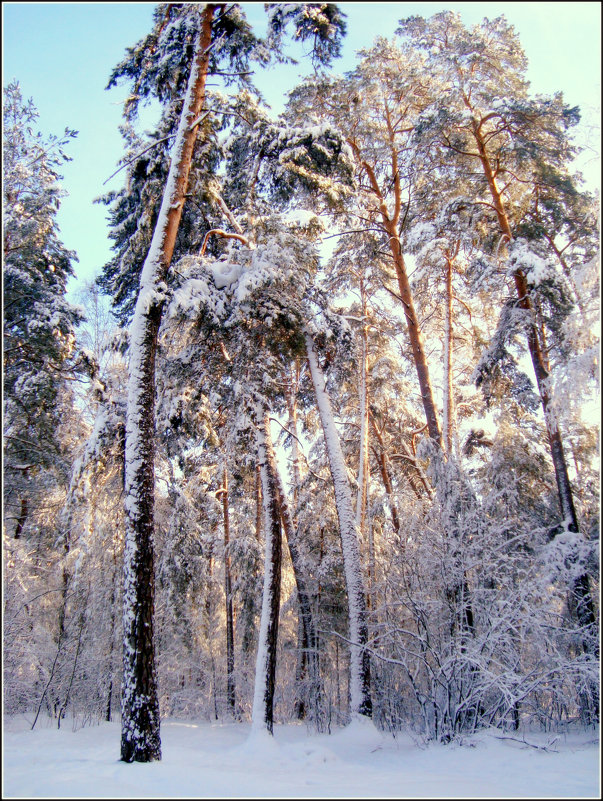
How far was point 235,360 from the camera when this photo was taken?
9789mm

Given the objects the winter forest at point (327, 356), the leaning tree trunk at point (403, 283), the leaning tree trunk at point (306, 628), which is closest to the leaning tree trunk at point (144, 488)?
the winter forest at point (327, 356)

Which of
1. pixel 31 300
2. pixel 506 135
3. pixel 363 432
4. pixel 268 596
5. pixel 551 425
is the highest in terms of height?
pixel 506 135

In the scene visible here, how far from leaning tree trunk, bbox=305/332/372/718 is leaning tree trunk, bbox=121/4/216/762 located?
14.1ft

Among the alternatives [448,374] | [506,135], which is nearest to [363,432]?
[448,374]

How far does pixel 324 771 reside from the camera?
6637 millimetres

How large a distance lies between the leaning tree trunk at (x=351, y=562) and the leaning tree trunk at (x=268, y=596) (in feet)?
4.95

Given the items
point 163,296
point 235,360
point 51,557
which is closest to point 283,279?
point 235,360

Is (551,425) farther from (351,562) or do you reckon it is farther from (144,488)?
(144,488)

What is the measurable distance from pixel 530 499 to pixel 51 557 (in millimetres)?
14685

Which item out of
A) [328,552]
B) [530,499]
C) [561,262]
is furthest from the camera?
[328,552]

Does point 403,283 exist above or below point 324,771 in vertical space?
above

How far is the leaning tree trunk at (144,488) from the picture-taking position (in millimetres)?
6234

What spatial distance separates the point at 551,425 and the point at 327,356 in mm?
5105

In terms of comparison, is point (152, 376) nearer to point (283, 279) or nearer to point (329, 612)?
point (283, 279)
